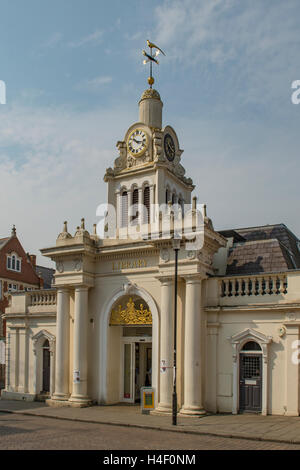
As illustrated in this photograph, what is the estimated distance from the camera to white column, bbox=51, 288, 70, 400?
23.8 meters

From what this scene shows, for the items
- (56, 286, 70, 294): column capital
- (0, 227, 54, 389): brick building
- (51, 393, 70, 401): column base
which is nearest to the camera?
(51, 393, 70, 401): column base

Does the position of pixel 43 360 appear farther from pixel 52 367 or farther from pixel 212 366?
pixel 212 366

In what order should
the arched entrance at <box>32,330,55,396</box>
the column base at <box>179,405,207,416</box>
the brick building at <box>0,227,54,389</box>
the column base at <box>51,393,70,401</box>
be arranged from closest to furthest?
1. the column base at <box>179,405,207,416</box>
2. the column base at <box>51,393,70,401</box>
3. the arched entrance at <box>32,330,55,396</box>
4. the brick building at <box>0,227,54,389</box>

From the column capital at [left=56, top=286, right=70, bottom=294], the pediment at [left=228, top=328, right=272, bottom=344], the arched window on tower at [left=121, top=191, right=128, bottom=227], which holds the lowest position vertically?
the pediment at [left=228, top=328, right=272, bottom=344]

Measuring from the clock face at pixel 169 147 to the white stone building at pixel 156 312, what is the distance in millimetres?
59

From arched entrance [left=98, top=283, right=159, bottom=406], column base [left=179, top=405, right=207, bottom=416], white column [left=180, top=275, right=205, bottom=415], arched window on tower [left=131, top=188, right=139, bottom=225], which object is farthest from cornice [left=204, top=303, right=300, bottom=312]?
arched window on tower [left=131, top=188, right=139, bottom=225]

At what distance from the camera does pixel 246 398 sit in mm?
20000

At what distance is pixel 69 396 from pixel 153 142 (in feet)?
44.2

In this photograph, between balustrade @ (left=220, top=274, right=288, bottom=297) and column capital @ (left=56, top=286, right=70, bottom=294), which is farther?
column capital @ (left=56, top=286, right=70, bottom=294)

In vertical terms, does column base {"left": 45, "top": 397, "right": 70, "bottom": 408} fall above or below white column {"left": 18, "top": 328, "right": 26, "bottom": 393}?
below

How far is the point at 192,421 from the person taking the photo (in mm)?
18484

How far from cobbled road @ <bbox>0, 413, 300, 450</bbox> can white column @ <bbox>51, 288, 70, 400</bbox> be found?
5279mm

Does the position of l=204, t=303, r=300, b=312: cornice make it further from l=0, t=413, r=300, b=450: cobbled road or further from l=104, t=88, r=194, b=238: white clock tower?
l=104, t=88, r=194, b=238: white clock tower

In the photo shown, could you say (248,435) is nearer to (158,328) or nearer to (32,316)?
(158,328)
